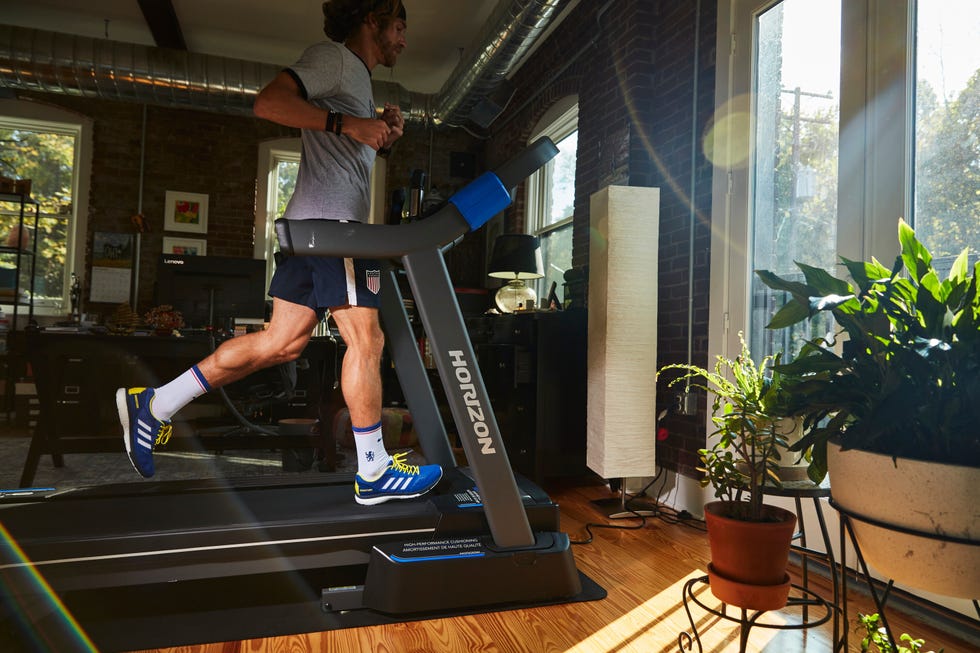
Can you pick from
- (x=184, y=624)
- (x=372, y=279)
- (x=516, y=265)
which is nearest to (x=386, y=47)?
(x=372, y=279)

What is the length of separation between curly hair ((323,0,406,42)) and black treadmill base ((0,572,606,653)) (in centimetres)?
178

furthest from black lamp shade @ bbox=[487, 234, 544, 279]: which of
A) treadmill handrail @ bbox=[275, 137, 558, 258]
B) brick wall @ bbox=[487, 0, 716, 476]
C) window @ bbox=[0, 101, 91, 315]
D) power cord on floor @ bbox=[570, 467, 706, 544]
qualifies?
window @ bbox=[0, 101, 91, 315]

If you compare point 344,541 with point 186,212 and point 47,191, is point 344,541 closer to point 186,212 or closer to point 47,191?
point 186,212

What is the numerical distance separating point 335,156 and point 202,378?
0.81 metres

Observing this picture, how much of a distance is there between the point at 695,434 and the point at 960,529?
6.58ft

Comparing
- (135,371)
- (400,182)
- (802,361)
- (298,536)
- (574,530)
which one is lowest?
(574,530)

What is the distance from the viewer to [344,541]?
158 cm

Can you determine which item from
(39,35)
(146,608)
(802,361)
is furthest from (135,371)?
(802,361)

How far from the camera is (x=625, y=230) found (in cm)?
257

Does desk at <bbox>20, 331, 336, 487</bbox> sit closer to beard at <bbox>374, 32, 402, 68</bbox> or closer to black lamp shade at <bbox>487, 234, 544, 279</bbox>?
black lamp shade at <bbox>487, 234, 544, 279</bbox>

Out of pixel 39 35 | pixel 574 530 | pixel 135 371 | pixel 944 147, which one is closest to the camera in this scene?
pixel 944 147

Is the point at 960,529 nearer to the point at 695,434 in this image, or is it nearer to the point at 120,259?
the point at 695,434

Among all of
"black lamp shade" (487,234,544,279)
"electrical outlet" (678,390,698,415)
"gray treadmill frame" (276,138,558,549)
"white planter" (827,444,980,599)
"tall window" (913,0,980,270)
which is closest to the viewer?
"white planter" (827,444,980,599)

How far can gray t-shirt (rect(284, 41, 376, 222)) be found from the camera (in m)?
1.88
